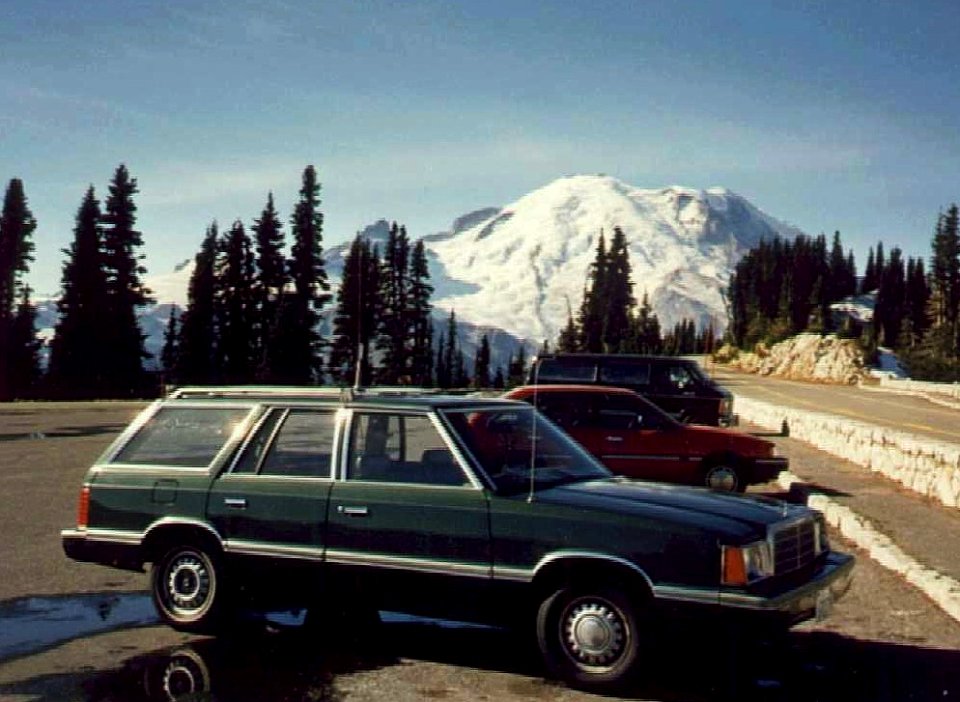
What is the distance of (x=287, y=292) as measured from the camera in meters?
77.1

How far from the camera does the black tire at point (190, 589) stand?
6883 millimetres

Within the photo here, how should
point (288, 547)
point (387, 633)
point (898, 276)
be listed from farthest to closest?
point (898, 276) → point (387, 633) → point (288, 547)

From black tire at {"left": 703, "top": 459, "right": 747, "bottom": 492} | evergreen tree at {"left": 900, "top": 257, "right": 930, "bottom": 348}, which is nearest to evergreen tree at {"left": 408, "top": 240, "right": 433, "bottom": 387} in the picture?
black tire at {"left": 703, "top": 459, "right": 747, "bottom": 492}

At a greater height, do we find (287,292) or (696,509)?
(287,292)

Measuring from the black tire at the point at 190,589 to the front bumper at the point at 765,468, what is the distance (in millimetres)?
9439

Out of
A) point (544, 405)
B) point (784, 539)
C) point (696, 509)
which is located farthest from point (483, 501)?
point (544, 405)

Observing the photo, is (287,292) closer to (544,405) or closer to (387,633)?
(544,405)

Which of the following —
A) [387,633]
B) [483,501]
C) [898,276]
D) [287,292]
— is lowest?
[387,633]

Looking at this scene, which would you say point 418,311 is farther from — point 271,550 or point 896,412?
point 271,550

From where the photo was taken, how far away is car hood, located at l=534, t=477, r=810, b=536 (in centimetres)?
576

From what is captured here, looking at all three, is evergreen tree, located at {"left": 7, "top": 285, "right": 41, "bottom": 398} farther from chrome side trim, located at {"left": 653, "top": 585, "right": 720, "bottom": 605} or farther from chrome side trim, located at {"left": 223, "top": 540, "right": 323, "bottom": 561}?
chrome side trim, located at {"left": 653, "top": 585, "right": 720, "bottom": 605}

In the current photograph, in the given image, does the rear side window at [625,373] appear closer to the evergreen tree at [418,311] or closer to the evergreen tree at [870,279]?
the evergreen tree at [418,311]

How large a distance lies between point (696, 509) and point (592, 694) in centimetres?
123

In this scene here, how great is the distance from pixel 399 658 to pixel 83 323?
59660mm
